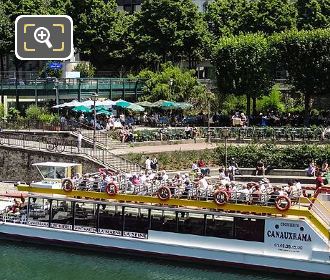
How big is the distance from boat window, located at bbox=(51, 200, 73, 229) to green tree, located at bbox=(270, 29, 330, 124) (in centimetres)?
2455

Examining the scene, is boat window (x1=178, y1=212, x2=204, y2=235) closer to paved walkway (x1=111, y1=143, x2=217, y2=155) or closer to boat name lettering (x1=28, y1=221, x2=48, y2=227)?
boat name lettering (x1=28, y1=221, x2=48, y2=227)

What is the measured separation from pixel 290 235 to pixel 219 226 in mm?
2829

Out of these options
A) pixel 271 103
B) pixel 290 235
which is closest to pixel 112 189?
pixel 290 235

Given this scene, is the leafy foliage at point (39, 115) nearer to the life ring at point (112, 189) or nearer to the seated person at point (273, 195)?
the life ring at point (112, 189)

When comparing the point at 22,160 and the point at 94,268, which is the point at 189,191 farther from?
the point at 22,160

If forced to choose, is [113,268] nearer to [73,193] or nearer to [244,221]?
[73,193]

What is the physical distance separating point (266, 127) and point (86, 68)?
23.8m

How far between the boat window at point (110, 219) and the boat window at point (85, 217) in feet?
1.15

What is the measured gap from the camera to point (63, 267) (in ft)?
94.2

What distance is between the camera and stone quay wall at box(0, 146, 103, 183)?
41.6 meters

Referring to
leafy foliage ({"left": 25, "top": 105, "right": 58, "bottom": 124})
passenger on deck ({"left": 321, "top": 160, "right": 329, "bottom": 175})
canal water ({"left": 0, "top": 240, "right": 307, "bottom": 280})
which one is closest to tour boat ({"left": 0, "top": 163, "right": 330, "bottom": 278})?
canal water ({"left": 0, "top": 240, "right": 307, "bottom": 280})

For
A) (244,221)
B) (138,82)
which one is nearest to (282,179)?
(244,221)

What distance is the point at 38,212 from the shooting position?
1230 inches

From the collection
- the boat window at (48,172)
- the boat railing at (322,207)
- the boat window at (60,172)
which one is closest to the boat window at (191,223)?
the boat railing at (322,207)
